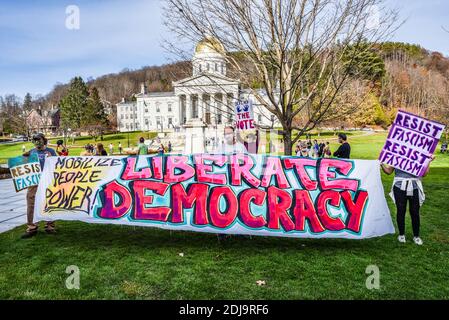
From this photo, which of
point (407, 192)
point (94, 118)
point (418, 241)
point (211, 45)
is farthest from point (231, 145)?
point (94, 118)

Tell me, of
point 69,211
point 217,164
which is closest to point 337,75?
point 217,164

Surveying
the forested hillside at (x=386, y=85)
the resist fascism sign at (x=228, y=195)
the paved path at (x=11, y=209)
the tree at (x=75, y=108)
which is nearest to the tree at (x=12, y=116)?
the forested hillside at (x=386, y=85)

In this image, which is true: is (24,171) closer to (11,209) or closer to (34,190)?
(34,190)

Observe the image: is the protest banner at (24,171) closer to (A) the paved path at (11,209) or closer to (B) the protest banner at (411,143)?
(A) the paved path at (11,209)

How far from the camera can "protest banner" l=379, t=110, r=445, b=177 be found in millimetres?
5418

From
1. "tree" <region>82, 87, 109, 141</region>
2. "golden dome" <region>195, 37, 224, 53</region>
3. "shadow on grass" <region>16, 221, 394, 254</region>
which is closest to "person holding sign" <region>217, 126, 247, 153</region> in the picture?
"shadow on grass" <region>16, 221, 394, 254</region>

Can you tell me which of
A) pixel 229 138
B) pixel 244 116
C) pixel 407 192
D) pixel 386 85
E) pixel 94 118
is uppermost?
pixel 386 85

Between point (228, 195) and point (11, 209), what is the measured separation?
297 inches

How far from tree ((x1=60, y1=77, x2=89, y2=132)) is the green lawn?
79753mm

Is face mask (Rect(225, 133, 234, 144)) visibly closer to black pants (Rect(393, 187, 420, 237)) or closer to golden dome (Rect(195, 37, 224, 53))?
golden dome (Rect(195, 37, 224, 53))

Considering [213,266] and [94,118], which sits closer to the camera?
[213,266]

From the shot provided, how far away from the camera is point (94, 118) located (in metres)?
76.7

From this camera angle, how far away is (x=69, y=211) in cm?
602

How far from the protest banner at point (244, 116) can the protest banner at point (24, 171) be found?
16.4ft
